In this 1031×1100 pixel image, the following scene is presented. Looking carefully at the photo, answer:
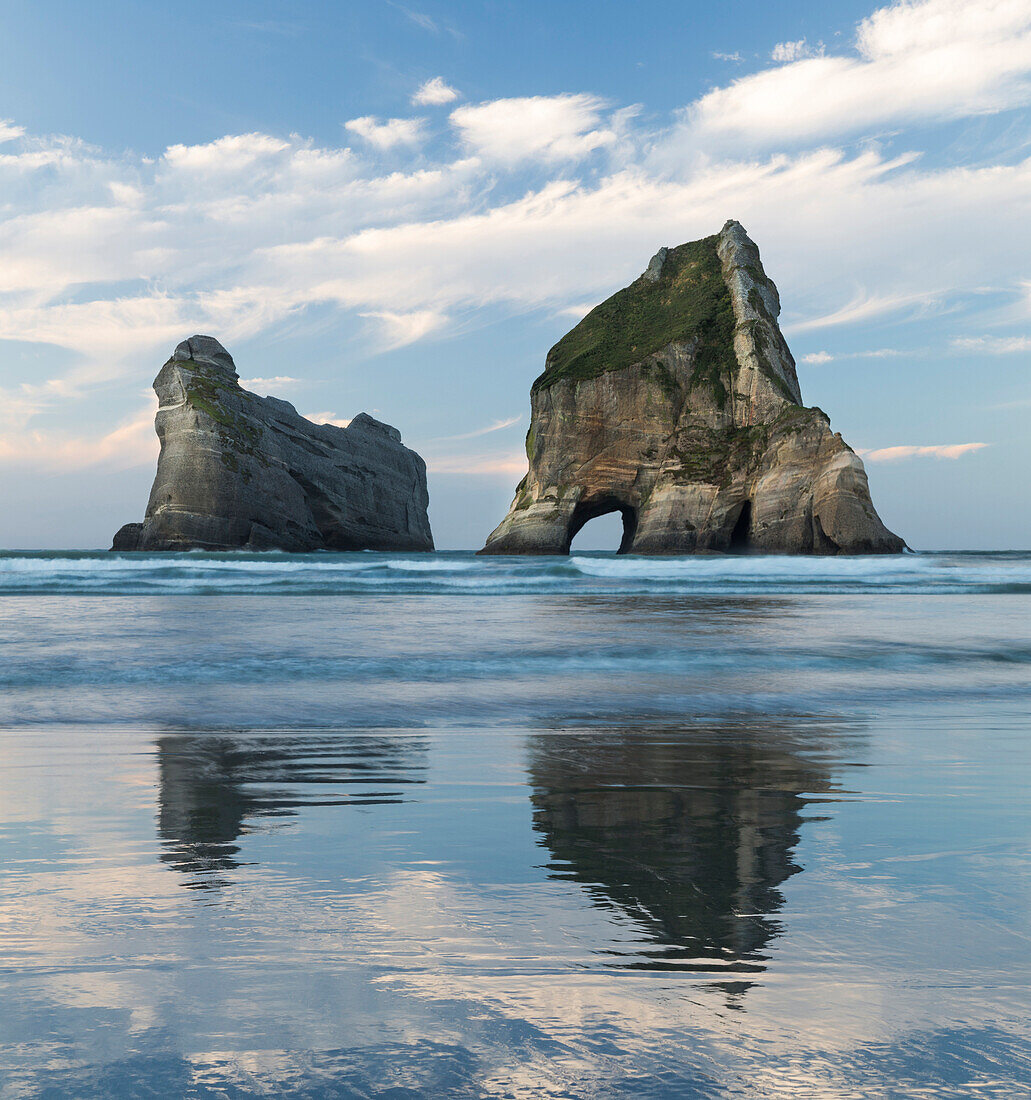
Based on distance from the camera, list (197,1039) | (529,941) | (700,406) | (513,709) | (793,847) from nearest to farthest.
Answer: (197,1039)
(529,941)
(793,847)
(513,709)
(700,406)

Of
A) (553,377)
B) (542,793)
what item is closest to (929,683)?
(542,793)

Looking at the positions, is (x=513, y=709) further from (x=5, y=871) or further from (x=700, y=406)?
(x=700, y=406)

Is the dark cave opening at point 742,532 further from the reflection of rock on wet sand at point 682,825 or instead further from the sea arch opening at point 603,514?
the reflection of rock on wet sand at point 682,825

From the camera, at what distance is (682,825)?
268cm

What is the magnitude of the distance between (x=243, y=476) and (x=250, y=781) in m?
59.8

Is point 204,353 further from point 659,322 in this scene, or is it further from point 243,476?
point 659,322

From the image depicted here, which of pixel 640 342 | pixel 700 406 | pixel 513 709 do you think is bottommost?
pixel 513 709

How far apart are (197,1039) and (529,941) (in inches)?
25.5

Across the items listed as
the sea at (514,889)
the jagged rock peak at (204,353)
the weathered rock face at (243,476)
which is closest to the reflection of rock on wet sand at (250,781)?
the sea at (514,889)

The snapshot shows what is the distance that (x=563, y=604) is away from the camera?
50.1 ft

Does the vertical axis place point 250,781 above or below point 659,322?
below

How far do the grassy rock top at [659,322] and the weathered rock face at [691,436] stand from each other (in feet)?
0.40

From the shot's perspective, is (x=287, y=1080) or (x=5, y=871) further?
(x=5, y=871)

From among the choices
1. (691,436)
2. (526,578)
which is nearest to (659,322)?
(691,436)
